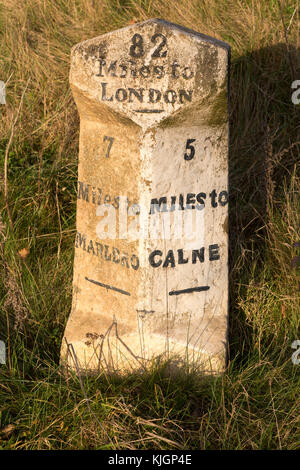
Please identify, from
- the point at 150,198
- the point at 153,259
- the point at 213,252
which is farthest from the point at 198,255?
the point at 150,198

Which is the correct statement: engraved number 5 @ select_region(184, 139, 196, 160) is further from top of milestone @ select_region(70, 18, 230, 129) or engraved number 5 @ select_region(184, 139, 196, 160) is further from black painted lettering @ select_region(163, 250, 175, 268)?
black painted lettering @ select_region(163, 250, 175, 268)

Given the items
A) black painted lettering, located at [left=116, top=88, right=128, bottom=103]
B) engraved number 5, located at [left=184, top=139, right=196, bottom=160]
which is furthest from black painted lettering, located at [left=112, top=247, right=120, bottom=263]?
black painted lettering, located at [left=116, top=88, right=128, bottom=103]

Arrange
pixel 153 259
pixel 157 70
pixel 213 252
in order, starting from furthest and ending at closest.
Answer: pixel 213 252 → pixel 153 259 → pixel 157 70

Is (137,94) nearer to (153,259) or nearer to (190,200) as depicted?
(190,200)

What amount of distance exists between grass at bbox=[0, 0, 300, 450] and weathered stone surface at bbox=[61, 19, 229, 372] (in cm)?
18

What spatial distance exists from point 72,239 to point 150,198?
952 mm

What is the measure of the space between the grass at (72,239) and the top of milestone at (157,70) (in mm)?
479

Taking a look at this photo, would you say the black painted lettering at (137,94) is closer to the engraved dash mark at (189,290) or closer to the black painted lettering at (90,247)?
the black painted lettering at (90,247)

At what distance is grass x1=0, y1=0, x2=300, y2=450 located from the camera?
7.06 feet

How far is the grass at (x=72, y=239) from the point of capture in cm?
215

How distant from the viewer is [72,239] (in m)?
3.13

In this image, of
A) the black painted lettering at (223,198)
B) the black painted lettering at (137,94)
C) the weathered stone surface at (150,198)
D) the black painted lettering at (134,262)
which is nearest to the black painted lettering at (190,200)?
the weathered stone surface at (150,198)

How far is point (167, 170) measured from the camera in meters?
2.29
